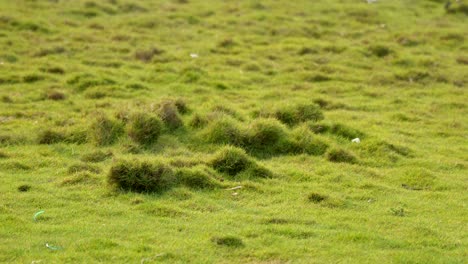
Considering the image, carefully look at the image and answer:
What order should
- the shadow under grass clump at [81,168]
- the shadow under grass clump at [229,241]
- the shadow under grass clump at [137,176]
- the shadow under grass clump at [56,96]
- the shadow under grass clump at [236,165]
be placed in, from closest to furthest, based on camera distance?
the shadow under grass clump at [229,241] → the shadow under grass clump at [137,176] → the shadow under grass clump at [81,168] → the shadow under grass clump at [236,165] → the shadow under grass clump at [56,96]

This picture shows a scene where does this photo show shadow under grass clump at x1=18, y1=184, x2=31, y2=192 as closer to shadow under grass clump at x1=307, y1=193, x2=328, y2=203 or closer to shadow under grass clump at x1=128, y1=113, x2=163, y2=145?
shadow under grass clump at x1=128, y1=113, x2=163, y2=145

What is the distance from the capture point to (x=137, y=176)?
7723mm

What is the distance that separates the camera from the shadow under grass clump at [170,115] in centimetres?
998

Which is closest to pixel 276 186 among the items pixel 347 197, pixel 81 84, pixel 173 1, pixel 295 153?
pixel 347 197

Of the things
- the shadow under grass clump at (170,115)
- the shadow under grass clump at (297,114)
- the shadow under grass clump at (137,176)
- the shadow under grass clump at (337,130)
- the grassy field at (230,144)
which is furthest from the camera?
the shadow under grass clump at (297,114)

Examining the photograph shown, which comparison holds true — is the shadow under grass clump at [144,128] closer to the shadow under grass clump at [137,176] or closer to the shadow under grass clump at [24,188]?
the shadow under grass clump at [137,176]

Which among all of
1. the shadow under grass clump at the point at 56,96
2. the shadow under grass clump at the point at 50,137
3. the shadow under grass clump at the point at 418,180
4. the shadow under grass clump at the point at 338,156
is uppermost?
the shadow under grass clump at the point at 50,137

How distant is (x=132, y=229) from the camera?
673cm

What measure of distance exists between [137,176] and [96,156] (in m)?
1.32

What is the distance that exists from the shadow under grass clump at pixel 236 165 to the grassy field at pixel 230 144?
17 mm

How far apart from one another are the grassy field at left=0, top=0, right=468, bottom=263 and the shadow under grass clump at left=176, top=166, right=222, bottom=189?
0.02 metres

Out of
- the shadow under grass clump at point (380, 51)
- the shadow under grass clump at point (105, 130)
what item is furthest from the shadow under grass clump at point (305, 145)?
the shadow under grass clump at point (380, 51)

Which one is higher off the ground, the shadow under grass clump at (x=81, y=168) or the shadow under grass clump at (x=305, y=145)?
the shadow under grass clump at (x=81, y=168)

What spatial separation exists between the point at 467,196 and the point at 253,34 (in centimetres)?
1033
